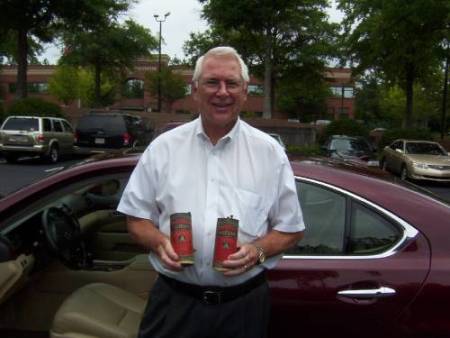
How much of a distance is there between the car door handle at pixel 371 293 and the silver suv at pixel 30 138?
60.8ft

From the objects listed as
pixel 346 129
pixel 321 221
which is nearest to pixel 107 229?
pixel 321 221

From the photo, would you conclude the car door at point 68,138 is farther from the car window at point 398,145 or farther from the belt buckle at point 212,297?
the belt buckle at point 212,297

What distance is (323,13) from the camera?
33.8m

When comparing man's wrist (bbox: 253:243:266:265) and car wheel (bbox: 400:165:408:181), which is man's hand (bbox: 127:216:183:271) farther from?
car wheel (bbox: 400:165:408:181)

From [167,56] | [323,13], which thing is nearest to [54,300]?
[323,13]

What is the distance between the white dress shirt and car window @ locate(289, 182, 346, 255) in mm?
493

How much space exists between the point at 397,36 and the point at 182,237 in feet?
82.9

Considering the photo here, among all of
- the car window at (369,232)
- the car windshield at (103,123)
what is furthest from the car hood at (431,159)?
the car window at (369,232)

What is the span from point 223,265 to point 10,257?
1.35m

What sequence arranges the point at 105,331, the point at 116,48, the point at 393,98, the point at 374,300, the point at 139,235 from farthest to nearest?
the point at 393,98
the point at 116,48
the point at 105,331
the point at 374,300
the point at 139,235

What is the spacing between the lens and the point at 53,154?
2075 cm

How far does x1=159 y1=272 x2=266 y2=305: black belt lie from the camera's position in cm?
213

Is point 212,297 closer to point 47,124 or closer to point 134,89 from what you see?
point 47,124

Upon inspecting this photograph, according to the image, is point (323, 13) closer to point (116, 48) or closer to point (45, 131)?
point (116, 48)
